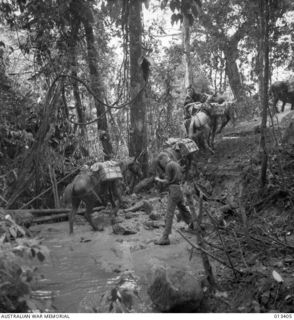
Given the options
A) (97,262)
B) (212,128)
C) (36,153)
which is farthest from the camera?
(212,128)

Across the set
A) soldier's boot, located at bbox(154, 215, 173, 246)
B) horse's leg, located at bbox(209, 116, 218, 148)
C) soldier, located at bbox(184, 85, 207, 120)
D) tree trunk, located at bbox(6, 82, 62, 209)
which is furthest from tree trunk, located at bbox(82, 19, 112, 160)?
tree trunk, located at bbox(6, 82, 62, 209)

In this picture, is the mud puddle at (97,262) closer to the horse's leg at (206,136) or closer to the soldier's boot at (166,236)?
the soldier's boot at (166,236)

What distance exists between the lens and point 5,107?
952cm

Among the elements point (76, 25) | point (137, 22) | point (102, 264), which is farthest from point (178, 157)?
point (76, 25)

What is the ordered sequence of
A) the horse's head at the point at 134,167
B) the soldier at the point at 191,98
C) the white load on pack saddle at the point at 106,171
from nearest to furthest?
the white load on pack saddle at the point at 106,171, the horse's head at the point at 134,167, the soldier at the point at 191,98

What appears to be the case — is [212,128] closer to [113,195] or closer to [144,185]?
[144,185]

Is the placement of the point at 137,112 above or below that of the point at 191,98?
below

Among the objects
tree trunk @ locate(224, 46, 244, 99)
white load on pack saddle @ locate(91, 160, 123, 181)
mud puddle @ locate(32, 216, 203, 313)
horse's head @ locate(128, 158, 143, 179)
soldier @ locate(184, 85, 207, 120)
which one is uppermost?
tree trunk @ locate(224, 46, 244, 99)

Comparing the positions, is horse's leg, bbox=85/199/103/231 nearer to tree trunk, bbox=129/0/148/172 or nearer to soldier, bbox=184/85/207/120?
tree trunk, bbox=129/0/148/172

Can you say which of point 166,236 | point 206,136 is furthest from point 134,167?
point 166,236

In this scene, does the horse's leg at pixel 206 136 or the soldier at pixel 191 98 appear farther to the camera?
the soldier at pixel 191 98

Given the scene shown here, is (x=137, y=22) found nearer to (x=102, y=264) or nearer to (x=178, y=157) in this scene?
(x=178, y=157)

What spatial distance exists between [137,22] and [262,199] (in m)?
5.62

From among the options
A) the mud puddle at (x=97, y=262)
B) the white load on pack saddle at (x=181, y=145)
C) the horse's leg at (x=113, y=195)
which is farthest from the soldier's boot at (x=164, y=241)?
the horse's leg at (x=113, y=195)
